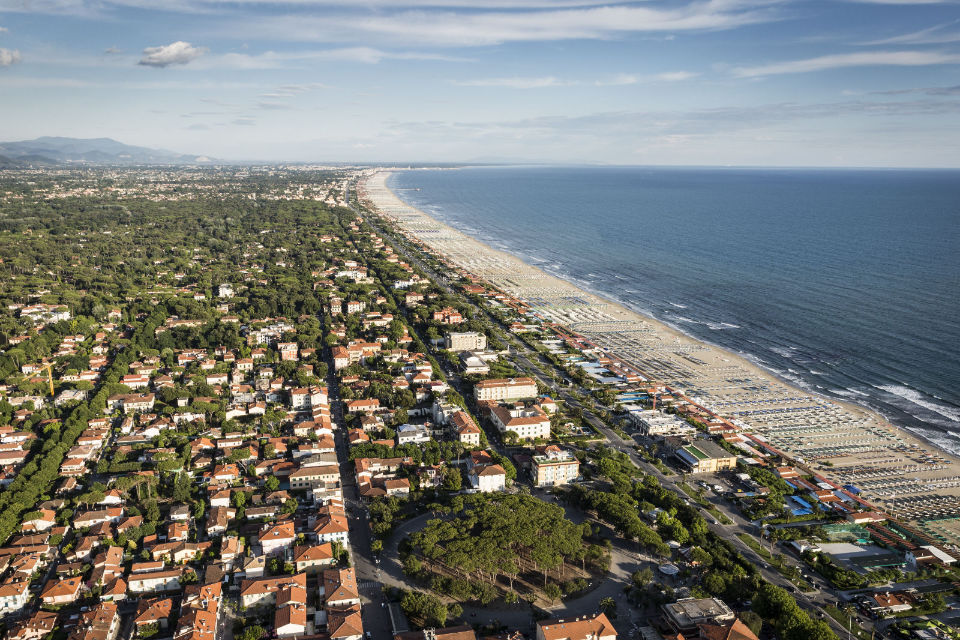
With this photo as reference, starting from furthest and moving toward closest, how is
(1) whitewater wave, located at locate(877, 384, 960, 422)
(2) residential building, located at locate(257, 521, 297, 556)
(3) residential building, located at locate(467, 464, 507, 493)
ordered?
(1) whitewater wave, located at locate(877, 384, 960, 422)
(3) residential building, located at locate(467, 464, 507, 493)
(2) residential building, located at locate(257, 521, 297, 556)

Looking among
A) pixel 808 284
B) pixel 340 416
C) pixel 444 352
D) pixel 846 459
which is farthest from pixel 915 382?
pixel 340 416

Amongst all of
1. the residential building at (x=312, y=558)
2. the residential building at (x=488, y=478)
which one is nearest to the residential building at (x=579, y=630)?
the residential building at (x=312, y=558)

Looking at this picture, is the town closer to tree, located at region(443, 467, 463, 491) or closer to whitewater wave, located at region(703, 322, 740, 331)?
tree, located at region(443, 467, 463, 491)

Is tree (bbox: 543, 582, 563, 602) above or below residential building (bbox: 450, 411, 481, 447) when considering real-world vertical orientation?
below

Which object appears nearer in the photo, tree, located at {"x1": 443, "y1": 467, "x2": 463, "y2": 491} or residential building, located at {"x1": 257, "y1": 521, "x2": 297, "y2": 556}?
residential building, located at {"x1": 257, "y1": 521, "x2": 297, "y2": 556}

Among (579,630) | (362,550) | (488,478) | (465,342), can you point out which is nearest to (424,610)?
(362,550)

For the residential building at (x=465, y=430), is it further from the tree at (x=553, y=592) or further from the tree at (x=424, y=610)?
the tree at (x=424, y=610)

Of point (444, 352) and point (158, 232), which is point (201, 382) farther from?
point (158, 232)

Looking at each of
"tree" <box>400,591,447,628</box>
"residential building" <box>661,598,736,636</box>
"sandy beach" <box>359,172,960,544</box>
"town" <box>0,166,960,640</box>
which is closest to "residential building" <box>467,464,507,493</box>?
"town" <box>0,166,960,640</box>
